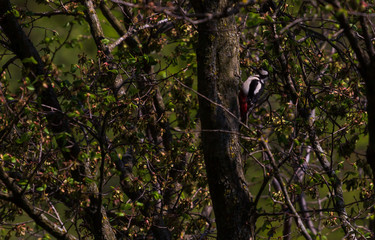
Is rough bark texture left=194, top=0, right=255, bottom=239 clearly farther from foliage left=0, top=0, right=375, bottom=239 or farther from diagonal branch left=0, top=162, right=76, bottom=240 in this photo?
diagonal branch left=0, top=162, right=76, bottom=240

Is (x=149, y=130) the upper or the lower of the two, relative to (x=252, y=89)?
lower

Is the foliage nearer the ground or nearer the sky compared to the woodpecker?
nearer the ground

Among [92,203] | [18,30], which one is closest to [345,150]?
[92,203]

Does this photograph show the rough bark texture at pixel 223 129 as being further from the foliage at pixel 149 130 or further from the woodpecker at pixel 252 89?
the woodpecker at pixel 252 89

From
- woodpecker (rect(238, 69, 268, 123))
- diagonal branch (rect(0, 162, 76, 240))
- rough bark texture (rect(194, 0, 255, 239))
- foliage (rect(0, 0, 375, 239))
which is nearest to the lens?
rough bark texture (rect(194, 0, 255, 239))

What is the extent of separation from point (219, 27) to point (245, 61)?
2051 mm

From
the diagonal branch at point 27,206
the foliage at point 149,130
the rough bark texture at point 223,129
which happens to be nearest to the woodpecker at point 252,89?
the foliage at point 149,130

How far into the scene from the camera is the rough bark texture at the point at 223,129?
134 inches

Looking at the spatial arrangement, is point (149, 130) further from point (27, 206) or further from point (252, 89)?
point (27, 206)

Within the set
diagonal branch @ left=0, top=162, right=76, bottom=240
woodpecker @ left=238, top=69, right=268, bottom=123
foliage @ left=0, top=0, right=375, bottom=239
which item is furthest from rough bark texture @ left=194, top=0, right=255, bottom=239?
woodpecker @ left=238, top=69, right=268, bottom=123

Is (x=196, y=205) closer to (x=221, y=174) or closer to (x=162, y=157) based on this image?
(x=162, y=157)

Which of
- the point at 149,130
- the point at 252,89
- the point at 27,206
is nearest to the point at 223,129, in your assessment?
the point at 27,206

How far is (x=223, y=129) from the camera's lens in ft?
11.2

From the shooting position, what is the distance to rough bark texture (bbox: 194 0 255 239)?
3.41 m
